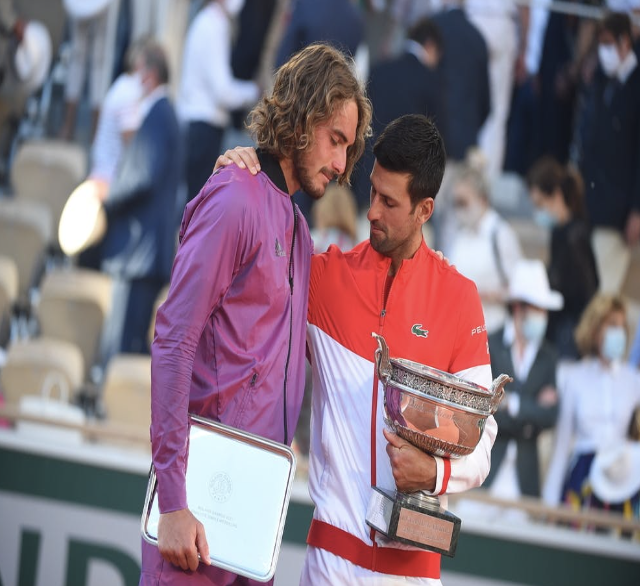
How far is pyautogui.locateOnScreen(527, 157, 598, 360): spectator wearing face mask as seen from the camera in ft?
17.9

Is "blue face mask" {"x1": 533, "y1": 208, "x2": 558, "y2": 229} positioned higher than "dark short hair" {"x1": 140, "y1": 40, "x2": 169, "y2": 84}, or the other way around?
"dark short hair" {"x1": 140, "y1": 40, "x2": 169, "y2": 84}

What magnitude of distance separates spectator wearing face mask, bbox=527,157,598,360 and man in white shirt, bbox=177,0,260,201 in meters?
1.72

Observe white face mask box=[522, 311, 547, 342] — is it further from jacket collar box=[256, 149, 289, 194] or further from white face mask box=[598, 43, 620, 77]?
jacket collar box=[256, 149, 289, 194]

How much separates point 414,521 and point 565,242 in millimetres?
3456

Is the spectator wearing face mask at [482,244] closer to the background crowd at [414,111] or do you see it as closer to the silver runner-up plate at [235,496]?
the background crowd at [414,111]

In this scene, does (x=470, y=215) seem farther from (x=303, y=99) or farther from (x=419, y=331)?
(x=303, y=99)

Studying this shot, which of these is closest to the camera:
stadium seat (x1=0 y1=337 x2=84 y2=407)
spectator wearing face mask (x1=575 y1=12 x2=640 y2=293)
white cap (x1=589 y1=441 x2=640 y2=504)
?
white cap (x1=589 y1=441 x2=640 y2=504)

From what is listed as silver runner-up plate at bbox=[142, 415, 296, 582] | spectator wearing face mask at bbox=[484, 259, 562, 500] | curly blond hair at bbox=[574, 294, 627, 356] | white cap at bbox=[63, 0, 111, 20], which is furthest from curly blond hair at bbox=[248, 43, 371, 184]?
white cap at bbox=[63, 0, 111, 20]

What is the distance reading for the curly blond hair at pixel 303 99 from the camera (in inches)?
104

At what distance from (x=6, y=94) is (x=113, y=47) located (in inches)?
27.7

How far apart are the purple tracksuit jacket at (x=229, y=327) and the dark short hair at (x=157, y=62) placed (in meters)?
3.58

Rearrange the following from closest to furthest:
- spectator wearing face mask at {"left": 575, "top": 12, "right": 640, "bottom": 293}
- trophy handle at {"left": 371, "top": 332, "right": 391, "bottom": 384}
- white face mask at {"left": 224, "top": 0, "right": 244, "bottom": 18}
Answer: trophy handle at {"left": 371, "top": 332, "right": 391, "bottom": 384}, spectator wearing face mask at {"left": 575, "top": 12, "right": 640, "bottom": 293}, white face mask at {"left": 224, "top": 0, "right": 244, "bottom": 18}

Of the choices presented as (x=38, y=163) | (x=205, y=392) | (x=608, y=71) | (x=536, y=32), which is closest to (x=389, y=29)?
(x=536, y=32)

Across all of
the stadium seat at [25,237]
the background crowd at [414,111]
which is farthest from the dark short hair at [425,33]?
the stadium seat at [25,237]
